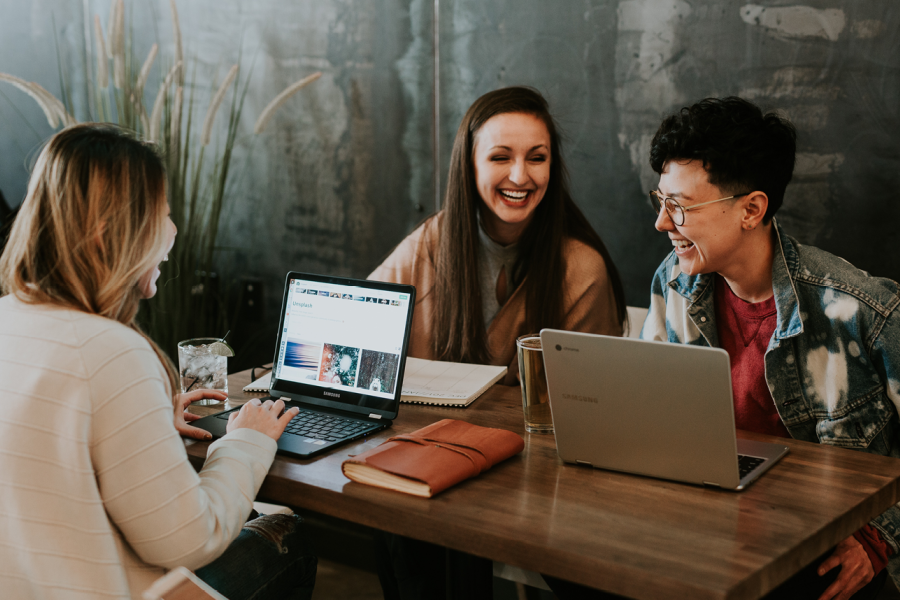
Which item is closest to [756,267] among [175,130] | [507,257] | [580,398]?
[580,398]

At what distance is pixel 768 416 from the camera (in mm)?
1626

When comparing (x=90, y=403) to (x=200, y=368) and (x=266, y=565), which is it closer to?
(x=266, y=565)

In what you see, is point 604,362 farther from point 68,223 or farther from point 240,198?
point 240,198

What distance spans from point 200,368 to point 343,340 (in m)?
0.32

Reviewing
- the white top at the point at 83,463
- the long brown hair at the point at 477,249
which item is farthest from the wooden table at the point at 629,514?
the long brown hair at the point at 477,249

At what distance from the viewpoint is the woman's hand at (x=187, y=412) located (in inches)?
55.7

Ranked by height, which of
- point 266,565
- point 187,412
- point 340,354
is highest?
point 340,354

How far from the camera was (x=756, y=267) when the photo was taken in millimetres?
1644

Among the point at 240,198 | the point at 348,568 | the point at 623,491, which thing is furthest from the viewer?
the point at 240,198

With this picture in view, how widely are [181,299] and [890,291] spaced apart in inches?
83.7

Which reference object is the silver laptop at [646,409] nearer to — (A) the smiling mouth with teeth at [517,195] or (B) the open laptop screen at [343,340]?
(B) the open laptop screen at [343,340]

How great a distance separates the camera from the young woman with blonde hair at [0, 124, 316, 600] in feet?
3.34

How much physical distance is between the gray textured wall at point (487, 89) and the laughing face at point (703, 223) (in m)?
0.68

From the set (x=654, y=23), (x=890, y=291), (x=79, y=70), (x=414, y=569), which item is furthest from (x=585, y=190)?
(x=79, y=70)
